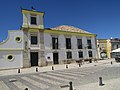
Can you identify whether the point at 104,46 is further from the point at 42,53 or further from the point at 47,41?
the point at 42,53

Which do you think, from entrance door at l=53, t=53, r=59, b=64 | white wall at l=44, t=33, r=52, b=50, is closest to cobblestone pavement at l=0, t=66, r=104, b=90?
white wall at l=44, t=33, r=52, b=50

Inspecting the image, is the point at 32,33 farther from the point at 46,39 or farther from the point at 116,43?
the point at 116,43

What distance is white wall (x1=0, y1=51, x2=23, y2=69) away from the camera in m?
20.8

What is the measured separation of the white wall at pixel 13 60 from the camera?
68.2ft

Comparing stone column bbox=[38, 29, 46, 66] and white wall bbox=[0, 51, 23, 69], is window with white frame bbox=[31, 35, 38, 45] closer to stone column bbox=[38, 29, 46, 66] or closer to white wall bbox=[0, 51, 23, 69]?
stone column bbox=[38, 29, 46, 66]

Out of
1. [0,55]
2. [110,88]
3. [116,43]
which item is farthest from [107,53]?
[110,88]

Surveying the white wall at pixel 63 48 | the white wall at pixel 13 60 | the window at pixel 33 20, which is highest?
the window at pixel 33 20

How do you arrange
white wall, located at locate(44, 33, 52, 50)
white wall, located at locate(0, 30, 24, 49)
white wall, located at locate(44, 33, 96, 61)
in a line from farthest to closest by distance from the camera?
white wall, located at locate(44, 33, 96, 61) < white wall, located at locate(44, 33, 52, 50) < white wall, located at locate(0, 30, 24, 49)

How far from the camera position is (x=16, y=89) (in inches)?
300

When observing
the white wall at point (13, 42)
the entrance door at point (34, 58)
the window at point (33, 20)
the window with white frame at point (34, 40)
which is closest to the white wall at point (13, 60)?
the white wall at point (13, 42)

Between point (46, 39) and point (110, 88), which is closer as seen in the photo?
point (110, 88)

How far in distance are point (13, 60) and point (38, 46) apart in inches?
192

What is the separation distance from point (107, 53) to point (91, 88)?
42.1 m

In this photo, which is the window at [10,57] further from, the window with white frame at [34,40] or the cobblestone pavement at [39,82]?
the cobblestone pavement at [39,82]
